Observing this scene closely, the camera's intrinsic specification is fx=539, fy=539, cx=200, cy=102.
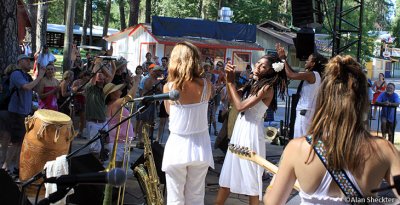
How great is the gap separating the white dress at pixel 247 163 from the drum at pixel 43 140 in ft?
6.53

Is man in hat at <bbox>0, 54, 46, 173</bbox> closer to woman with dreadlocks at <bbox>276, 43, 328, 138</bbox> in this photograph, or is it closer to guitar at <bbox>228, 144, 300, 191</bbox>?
woman with dreadlocks at <bbox>276, 43, 328, 138</bbox>

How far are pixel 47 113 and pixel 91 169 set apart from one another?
36.3 inches

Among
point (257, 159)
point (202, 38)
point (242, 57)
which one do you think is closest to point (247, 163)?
point (257, 159)

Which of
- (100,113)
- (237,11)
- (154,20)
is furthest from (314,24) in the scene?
(237,11)

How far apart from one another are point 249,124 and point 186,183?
1.13 m

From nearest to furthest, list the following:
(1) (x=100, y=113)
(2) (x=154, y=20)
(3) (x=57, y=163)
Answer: (3) (x=57, y=163) < (1) (x=100, y=113) < (2) (x=154, y=20)

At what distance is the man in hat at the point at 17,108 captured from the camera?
24.6 ft

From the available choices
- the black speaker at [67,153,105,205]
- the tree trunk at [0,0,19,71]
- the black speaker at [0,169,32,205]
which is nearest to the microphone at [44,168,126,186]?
the black speaker at [0,169,32,205]

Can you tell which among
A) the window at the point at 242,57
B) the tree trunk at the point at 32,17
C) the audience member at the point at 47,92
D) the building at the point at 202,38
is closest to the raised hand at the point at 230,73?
the audience member at the point at 47,92

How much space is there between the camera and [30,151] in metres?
6.40

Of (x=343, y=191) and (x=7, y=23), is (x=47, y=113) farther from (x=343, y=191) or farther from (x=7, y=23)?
(x=343, y=191)

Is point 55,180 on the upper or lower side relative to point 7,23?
lower

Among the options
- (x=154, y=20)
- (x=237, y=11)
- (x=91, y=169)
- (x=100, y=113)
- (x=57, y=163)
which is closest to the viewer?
(x=57, y=163)

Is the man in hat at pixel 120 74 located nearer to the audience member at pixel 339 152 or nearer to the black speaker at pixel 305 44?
the black speaker at pixel 305 44
